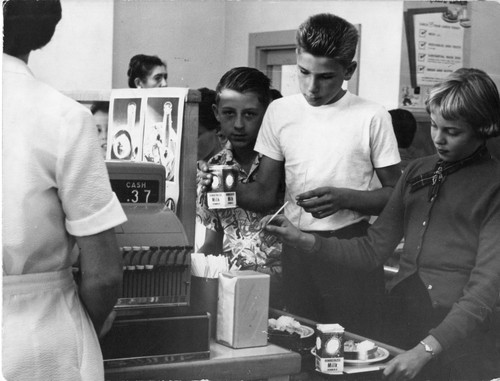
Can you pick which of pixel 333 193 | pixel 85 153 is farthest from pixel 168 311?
pixel 333 193

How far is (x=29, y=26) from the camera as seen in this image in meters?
1.13

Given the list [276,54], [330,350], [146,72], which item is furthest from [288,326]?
[146,72]

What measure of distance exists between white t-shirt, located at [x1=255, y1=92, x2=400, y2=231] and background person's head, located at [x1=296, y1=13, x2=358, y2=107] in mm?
73

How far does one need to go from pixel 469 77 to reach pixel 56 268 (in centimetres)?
114

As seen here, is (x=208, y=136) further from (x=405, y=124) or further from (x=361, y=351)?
(x=361, y=351)

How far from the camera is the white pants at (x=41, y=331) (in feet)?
3.67

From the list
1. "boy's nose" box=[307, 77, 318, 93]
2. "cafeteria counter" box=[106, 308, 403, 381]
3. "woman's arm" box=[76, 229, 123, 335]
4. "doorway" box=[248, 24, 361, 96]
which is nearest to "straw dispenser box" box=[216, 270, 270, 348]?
"cafeteria counter" box=[106, 308, 403, 381]

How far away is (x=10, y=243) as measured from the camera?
110 cm

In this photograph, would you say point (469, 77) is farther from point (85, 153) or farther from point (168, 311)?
point (85, 153)

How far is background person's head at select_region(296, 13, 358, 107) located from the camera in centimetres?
195

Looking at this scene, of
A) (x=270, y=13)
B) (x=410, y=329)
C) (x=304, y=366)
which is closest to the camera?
(x=304, y=366)

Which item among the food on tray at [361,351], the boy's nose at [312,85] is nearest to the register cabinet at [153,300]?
the food on tray at [361,351]

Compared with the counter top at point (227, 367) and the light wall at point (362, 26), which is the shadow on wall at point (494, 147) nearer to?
the counter top at point (227, 367)

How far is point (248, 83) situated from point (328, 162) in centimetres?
38
